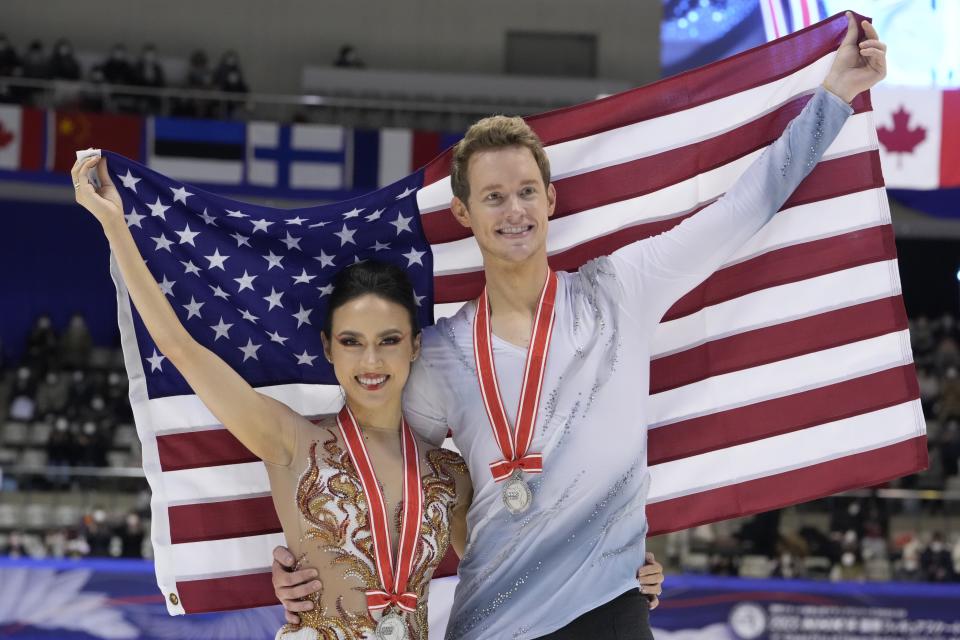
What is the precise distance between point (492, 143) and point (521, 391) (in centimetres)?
67

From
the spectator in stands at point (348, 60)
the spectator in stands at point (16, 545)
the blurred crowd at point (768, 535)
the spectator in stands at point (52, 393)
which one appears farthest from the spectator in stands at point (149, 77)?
the spectator in stands at point (16, 545)

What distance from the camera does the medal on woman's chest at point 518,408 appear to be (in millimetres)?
2871

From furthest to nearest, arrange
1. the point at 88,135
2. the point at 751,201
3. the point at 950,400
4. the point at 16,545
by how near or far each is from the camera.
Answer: the point at 88,135 → the point at 950,400 → the point at 16,545 → the point at 751,201

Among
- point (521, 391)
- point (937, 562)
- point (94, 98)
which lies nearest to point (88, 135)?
point (94, 98)

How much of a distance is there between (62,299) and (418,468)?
17656mm

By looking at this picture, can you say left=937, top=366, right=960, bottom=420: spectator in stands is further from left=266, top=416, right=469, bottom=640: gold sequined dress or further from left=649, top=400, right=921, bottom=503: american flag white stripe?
left=266, top=416, right=469, bottom=640: gold sequined dress

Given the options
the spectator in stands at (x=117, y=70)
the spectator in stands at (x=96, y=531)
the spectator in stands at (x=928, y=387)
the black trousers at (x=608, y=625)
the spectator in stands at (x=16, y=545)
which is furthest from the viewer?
the spectator in stands at (x=117, y=70)

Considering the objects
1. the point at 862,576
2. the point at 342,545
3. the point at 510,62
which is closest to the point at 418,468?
the point at 342,545

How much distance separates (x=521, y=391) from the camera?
2936 millimetres

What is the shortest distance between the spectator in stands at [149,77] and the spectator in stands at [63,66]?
0.86m

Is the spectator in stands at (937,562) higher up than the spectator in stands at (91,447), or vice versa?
the spectator in stands at (91,447)

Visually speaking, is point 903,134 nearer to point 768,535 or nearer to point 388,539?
point 768,535

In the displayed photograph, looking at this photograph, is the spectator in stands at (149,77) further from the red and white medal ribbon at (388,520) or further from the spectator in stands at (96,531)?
the red and white medal ribbon at (388,520)

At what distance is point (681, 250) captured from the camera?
321 centimetres
